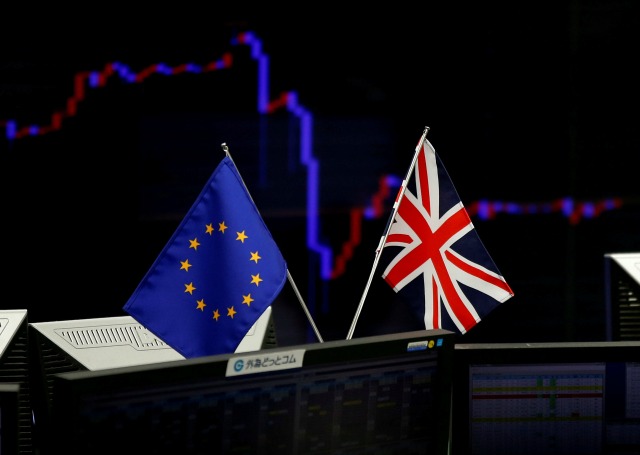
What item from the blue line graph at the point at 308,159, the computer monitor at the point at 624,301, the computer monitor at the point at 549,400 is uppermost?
the blue line graph at the point at 308,159

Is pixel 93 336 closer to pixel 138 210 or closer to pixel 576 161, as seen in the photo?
pixel 138 210

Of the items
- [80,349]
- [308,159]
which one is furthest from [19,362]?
[308,159]

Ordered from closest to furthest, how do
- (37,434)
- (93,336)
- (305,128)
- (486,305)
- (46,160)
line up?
(37,434) < (93,336) < (486,305) < (46,160) < (305,128)

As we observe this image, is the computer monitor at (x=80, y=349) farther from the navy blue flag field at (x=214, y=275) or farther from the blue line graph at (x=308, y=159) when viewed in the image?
the blue line graph at (x=308, y=159)

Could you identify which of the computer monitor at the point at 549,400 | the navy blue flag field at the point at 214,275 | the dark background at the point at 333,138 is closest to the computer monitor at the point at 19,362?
the navy blue flag field at the point at 214,275

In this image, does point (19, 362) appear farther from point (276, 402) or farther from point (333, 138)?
point (333, 138)

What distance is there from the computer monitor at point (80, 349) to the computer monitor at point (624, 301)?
943 millimetres

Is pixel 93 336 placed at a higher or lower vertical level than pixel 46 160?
lower

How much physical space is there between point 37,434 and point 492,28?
8.99 ft

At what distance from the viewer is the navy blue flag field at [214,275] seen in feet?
6.12

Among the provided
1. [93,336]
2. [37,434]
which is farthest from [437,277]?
[37,434]

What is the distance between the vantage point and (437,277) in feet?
7.27

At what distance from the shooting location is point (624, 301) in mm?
2100

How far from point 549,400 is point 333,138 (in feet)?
7.65
